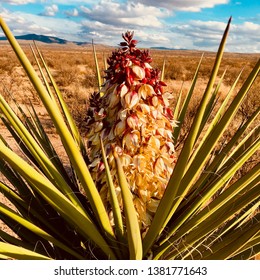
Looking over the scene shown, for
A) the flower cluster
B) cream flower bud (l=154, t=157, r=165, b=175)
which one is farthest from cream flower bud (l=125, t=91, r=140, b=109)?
cream flower bud (l=154, t=157, r=165, b=175)

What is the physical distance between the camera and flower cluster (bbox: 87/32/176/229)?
1350mm

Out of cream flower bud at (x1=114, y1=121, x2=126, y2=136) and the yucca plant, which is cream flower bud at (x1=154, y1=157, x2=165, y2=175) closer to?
the yucca plant

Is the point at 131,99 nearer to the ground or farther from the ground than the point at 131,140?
farther from the ground

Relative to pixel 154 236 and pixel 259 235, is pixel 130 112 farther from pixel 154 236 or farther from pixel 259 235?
pixel 259 235

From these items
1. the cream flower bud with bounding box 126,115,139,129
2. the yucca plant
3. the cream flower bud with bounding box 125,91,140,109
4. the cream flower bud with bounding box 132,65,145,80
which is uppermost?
the cream flower bud with bounding box 132,65,145,80

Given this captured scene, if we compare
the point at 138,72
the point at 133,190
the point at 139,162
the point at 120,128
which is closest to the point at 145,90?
the point at 138,72

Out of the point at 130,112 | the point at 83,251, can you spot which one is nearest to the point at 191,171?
the point at 130,112

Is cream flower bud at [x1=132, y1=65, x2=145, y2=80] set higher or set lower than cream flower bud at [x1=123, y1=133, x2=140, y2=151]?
higher

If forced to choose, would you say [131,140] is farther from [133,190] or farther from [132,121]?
[133,190]

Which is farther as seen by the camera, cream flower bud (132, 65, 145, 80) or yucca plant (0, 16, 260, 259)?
cream flower bud (132, 65, 145, 80)

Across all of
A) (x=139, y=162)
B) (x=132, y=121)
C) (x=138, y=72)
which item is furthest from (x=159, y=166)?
(x=138, y=72)

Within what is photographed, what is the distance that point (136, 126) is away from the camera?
1.34 metres

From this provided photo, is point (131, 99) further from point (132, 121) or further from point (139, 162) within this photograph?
point (139, 162)

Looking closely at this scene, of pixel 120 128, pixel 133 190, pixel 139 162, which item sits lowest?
pixel 133 190
